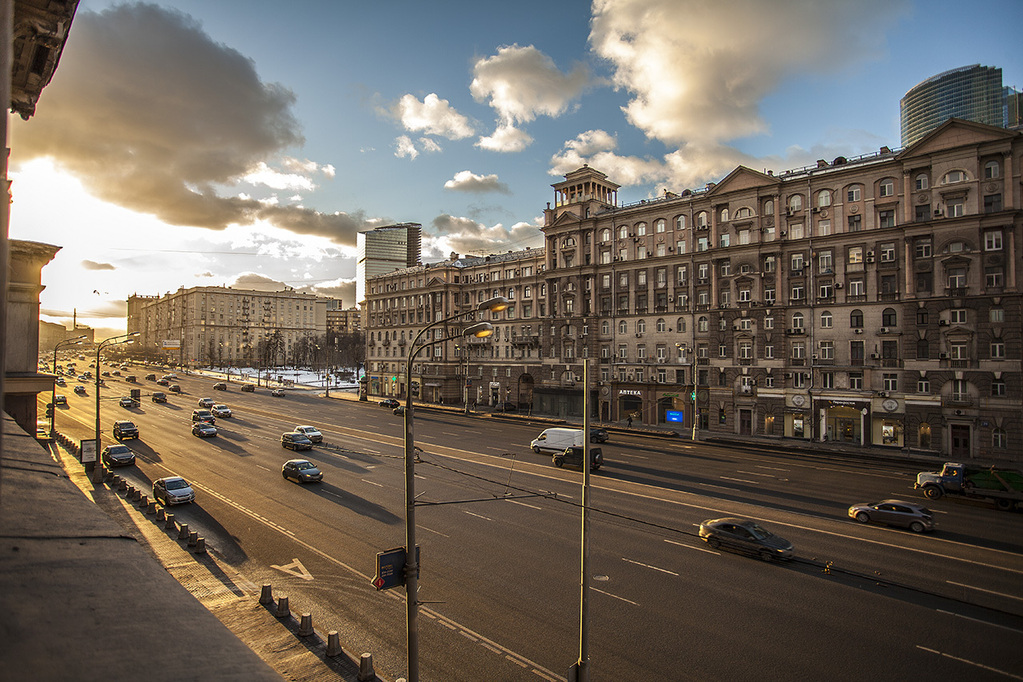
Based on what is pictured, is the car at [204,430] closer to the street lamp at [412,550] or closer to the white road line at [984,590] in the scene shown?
the street lamp at [412,550]

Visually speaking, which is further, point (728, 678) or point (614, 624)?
point (614, 624)

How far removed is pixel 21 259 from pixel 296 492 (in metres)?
17.8

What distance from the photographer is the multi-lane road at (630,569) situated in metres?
12.9

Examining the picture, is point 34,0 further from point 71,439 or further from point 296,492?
point 71,439

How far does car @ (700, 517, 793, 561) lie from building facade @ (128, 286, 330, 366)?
161608 millimetres

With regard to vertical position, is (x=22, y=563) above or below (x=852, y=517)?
above

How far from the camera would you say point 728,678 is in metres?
12.0

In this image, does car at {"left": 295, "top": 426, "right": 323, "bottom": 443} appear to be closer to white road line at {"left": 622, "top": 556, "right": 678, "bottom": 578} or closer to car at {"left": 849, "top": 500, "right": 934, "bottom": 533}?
white road line at {"left": 622, "top": 556, "right": 678, "bottom": 578}

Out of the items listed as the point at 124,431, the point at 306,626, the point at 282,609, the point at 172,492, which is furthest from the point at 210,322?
the point at 306,626

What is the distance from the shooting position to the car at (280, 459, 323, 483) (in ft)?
94.1

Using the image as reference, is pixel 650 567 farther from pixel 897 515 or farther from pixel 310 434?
pixel 310 434

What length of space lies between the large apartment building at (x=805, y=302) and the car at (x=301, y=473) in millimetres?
36213

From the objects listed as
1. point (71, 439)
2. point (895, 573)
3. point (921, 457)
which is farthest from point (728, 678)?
point (71, 439)

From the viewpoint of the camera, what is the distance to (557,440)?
38.5m
